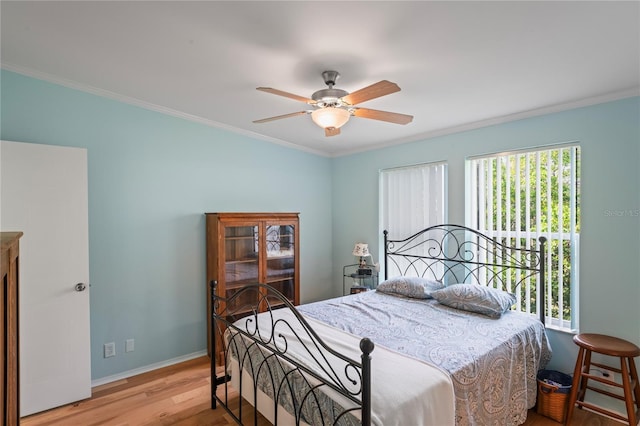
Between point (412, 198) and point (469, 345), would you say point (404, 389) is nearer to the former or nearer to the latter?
point (469, 345)

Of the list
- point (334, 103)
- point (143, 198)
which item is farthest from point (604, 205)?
point (143, 198)

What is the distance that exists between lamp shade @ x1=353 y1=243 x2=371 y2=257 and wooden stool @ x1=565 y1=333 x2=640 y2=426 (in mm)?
2313

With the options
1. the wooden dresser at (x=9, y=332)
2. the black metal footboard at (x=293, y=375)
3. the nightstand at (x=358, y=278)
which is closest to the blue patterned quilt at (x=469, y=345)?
the black metal footboard at (x=293, y=375)

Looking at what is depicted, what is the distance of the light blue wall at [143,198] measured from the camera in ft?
9.15

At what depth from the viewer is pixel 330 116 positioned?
213 cm

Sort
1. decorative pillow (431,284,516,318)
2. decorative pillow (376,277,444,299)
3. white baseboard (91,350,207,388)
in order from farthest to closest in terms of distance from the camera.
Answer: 1. decorative pillow (376,277,444,299)
2. white baseboard (91,350,207,388)
3. decorative pillow (431,284,516,318)

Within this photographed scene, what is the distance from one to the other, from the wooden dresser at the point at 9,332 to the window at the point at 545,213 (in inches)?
142

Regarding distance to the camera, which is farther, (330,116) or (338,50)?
(330,116)

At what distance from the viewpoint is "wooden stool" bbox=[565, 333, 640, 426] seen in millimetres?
2197

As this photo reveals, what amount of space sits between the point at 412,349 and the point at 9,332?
6.37 feet

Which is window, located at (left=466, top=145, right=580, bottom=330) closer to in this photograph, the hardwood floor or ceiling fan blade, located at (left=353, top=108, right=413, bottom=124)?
the hardwood floor

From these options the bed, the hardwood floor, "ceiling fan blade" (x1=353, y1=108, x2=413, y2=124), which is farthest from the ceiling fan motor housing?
the hardwood floor

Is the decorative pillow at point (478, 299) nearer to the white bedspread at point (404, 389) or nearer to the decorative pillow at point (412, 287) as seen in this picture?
the decorative pillow at point (412, 287)

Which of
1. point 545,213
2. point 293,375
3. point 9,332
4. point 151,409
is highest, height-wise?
point 545,213
